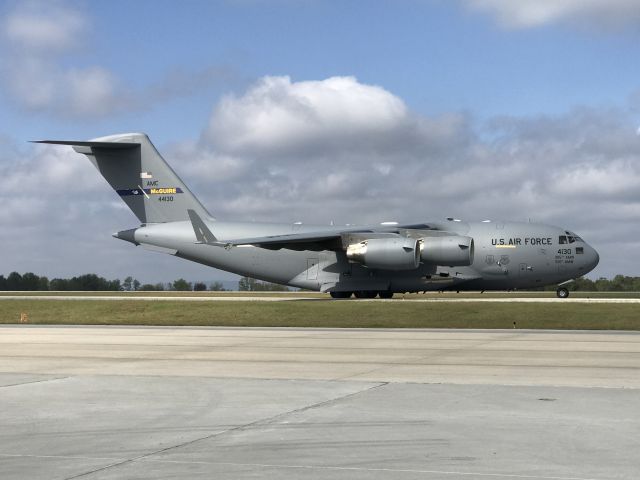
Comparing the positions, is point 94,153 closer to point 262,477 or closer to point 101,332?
point 101,332

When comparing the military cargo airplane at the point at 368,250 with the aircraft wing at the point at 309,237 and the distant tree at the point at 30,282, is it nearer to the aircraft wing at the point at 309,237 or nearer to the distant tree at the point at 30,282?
the aircraft wing at the point at 309,237

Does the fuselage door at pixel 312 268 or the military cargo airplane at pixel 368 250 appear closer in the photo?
the military cargo airplane at pixel 368 250

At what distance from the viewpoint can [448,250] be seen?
40344 mm

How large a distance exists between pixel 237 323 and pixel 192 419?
20.7m

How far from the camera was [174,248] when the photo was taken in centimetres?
4650

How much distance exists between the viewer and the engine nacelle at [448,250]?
4041 cm

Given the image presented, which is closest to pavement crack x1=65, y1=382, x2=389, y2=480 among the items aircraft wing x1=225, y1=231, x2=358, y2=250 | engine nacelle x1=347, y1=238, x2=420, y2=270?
engine nacelle x1=347, y1=238, x2=420, y2=270

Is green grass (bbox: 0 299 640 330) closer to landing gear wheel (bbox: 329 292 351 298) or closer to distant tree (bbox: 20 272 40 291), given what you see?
landing gear wheel (bbox: 329 292 351 298)

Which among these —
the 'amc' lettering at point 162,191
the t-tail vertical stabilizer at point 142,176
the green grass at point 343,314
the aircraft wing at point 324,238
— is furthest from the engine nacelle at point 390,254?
the 'amc' lettering at point 162,191

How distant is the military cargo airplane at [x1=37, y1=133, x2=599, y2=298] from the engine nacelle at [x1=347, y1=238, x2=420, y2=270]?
47 millimetres

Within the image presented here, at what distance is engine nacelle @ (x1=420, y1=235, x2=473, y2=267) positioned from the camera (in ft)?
133

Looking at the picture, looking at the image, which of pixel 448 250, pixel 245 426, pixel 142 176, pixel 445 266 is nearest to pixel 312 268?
pixel 445 266

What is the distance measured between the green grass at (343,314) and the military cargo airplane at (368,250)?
7.61 metres

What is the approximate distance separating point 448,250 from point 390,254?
274 centimetres
